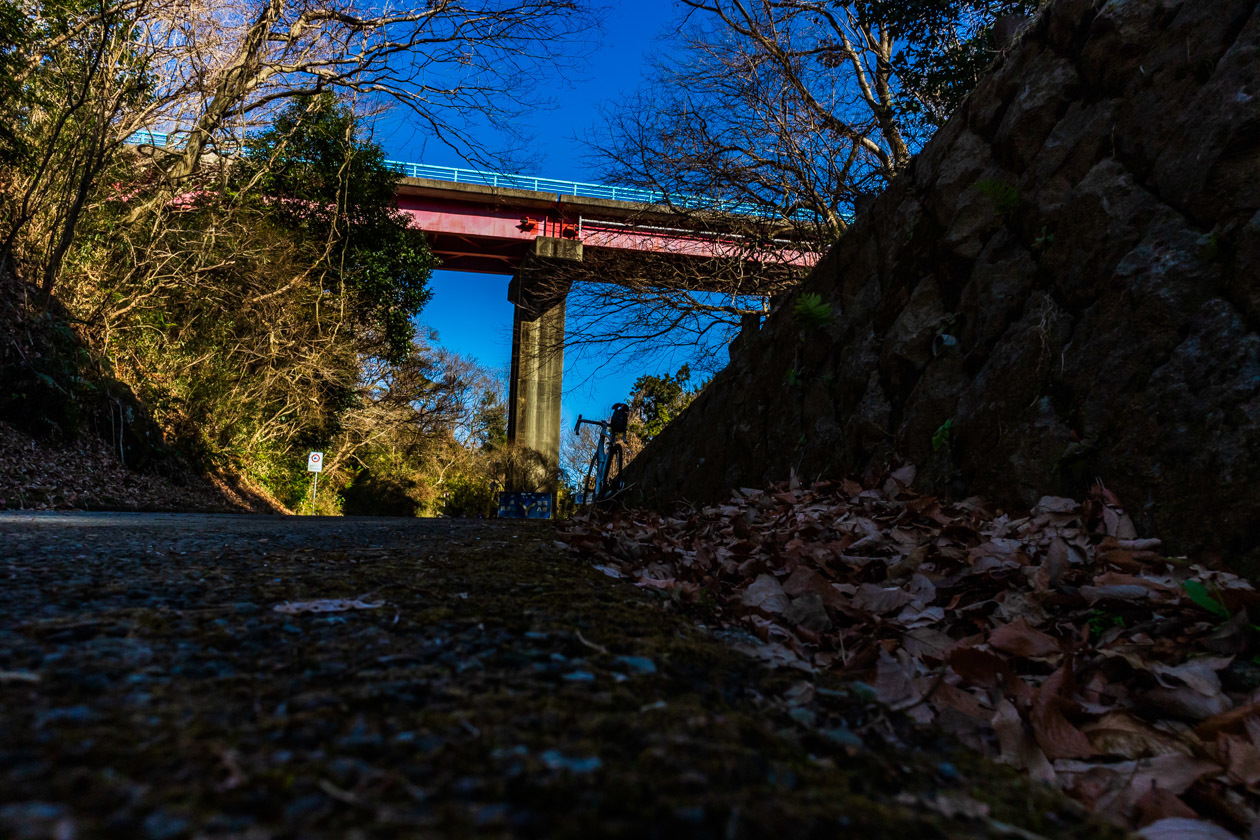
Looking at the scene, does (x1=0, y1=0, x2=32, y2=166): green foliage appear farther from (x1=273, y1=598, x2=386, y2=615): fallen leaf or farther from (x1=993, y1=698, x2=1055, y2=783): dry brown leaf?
(x1=993, y1=698, x2=1055, y2=783): dry brown leaf

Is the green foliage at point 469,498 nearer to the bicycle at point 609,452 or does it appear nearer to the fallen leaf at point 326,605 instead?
the bicycle at point 609,452

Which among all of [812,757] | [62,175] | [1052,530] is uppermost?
[62,175]

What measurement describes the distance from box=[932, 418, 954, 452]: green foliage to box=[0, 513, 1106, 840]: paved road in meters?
2.30

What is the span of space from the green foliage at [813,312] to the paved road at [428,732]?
380 centimetres

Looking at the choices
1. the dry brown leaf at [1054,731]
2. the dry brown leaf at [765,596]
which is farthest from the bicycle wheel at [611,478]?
the dry brown leaf at [1054,731]

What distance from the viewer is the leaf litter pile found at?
1273 millimetres

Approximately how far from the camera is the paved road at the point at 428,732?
0.69 meters

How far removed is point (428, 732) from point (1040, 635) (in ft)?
5.06

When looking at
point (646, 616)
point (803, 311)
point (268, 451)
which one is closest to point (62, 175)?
point (268, 451)

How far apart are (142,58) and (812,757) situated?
1236 centimetres

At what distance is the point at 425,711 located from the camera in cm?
96

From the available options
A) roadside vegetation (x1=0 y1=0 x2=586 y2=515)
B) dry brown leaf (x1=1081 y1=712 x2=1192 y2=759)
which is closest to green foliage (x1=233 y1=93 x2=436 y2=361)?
roadside vegetation (x1=0 y1=0 x2=586 y2=515)

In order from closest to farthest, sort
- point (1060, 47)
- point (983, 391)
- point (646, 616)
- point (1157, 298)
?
point (646, 616), point (1157, 298), point (983, 391), point (1060, 47)

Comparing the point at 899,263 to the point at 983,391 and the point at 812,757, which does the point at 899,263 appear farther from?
the point at 812,757
